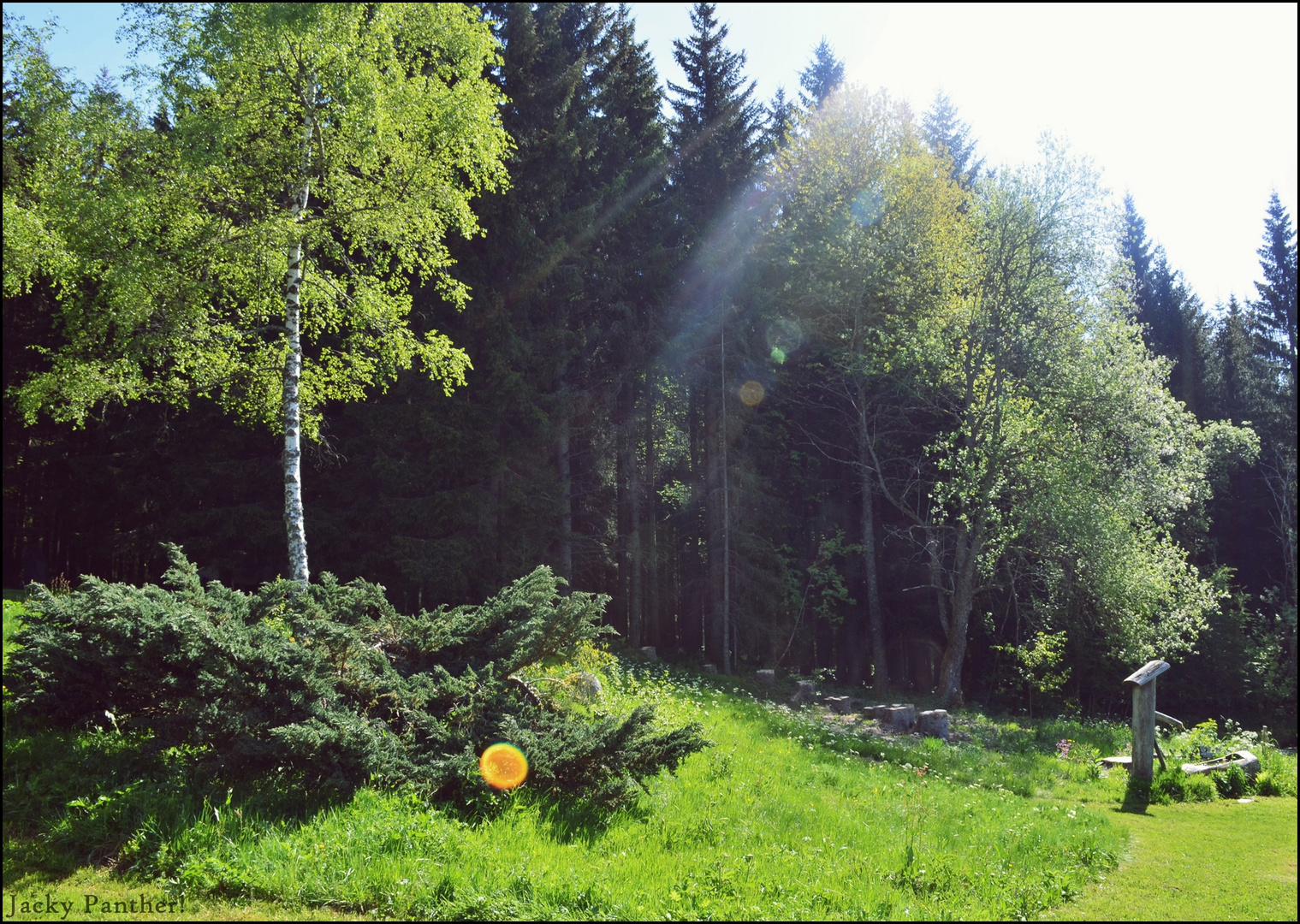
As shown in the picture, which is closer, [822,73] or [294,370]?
[294,370]

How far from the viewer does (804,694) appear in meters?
15.6

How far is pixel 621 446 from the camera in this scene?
66.0 feet

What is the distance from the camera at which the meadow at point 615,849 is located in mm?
4555

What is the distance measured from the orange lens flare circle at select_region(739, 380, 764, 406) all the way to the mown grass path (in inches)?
A: 537

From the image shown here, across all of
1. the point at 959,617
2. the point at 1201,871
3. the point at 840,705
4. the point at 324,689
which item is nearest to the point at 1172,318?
the point at 959,617

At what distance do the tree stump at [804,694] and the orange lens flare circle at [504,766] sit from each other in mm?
10079

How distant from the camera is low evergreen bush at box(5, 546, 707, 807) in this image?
17.6 feet

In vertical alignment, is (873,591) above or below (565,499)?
below

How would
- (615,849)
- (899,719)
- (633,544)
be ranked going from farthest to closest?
(633,544) → (899,719) → (615,849)

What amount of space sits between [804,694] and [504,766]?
1095cm

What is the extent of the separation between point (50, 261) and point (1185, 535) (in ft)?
92.9

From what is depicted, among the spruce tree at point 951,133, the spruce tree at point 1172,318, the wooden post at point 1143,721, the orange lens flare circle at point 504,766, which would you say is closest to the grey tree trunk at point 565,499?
the wooden post at point 1143,721

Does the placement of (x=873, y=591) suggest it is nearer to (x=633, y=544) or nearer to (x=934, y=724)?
(x=633, y=544)

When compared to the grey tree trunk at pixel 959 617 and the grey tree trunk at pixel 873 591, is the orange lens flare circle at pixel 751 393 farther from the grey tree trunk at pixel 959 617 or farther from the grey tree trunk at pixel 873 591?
the grey tree trunk at pixel 959 617
